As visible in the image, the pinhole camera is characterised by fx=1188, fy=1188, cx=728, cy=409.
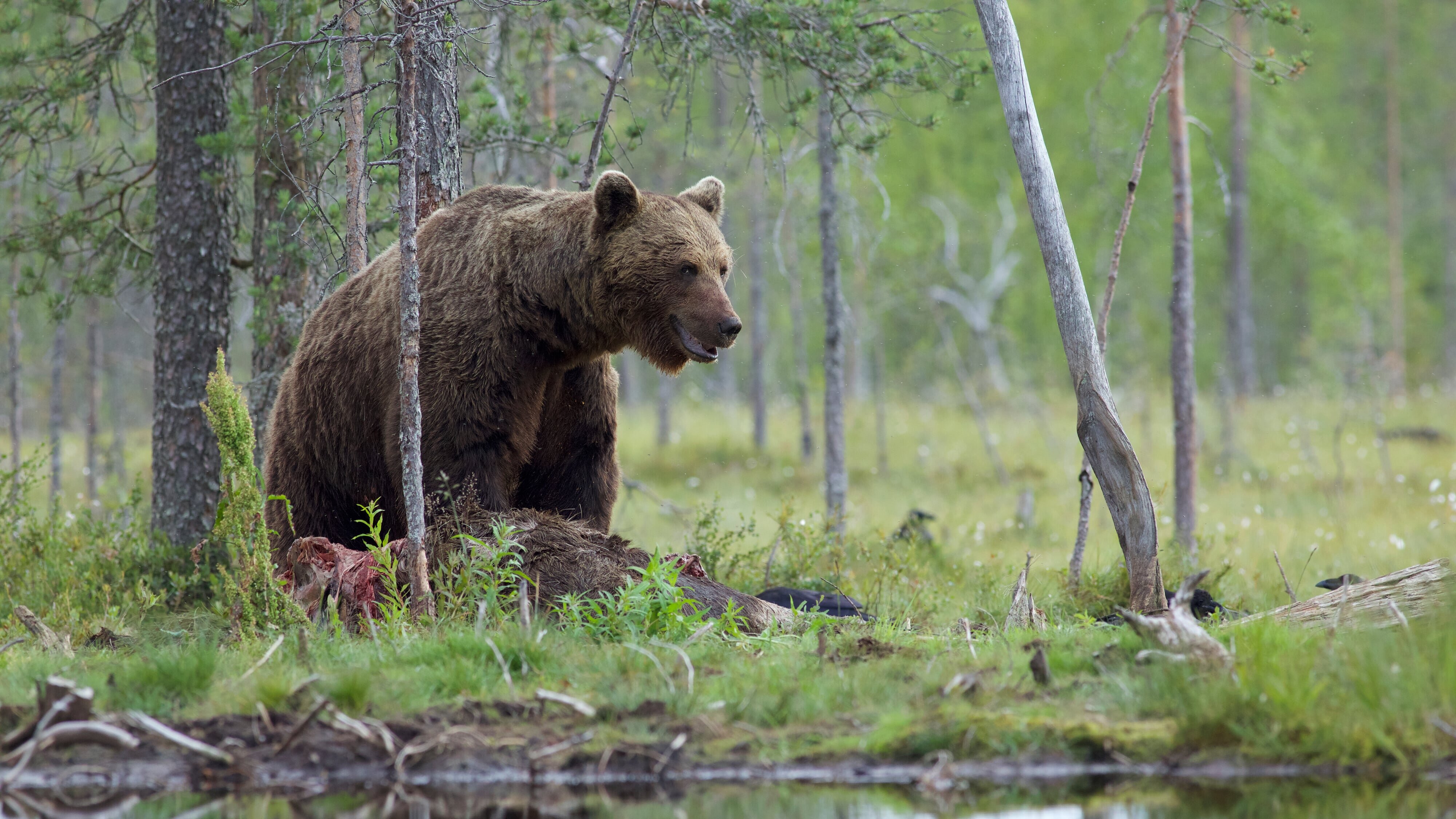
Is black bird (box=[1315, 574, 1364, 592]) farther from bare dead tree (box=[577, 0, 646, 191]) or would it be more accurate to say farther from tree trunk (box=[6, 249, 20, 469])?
tree trunk (box=[6, 249, 20, 469])

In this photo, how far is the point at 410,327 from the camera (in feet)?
19.8

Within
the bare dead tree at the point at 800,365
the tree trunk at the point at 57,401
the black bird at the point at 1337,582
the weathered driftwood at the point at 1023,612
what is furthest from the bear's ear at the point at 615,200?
the tree trunk at the point at 57,401

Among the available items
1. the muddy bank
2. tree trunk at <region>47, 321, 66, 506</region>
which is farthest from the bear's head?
tree trunk at <region>47, 321, 66, 506</region>

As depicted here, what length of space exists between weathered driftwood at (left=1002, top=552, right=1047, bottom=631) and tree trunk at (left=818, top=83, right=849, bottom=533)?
3.93 m

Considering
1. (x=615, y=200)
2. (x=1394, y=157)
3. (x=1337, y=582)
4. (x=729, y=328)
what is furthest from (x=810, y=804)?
(x=1394, y=157)

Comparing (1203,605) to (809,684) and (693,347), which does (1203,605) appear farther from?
(693,347)

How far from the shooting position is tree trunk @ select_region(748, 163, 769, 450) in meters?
19.1

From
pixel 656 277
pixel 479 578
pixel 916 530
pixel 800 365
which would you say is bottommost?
pixel 916 530

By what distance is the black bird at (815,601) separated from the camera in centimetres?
711

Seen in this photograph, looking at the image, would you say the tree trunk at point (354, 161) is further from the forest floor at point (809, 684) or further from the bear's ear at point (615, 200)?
the forest floor at point (809, 684)

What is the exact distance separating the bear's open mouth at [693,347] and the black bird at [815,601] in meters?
1.48

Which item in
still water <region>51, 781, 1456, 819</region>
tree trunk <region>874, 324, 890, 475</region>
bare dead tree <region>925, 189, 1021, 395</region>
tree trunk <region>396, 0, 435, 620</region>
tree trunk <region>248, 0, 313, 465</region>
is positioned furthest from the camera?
bare dead tree <region>925, 189, 1021, 395</region>

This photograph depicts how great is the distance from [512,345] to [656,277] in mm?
887

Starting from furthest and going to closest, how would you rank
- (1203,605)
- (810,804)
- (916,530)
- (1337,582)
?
1. (916,530)
2. (1203,605)
3. (1337,582)
4. (810,804)
